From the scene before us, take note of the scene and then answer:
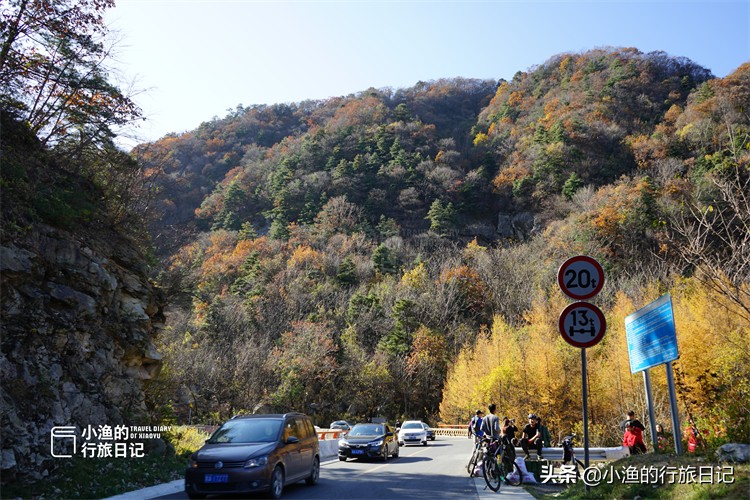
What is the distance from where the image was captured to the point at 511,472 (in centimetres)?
1317

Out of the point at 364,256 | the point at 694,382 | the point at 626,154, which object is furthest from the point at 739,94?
the point at 694,382

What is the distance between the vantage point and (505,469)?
13195 mm

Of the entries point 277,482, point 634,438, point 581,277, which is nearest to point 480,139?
point 634,438

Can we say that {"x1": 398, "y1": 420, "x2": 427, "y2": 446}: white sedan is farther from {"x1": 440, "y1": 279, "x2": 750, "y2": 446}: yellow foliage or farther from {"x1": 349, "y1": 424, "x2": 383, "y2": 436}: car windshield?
{"x1": 349, "y1": 424, "x2": 383, "y2": 436}: car windshield

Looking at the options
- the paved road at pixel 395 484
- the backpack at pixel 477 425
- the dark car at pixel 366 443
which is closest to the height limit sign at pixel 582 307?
the paved road at pixel 395 484

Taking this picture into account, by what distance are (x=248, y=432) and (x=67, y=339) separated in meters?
4.73

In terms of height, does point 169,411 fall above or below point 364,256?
below

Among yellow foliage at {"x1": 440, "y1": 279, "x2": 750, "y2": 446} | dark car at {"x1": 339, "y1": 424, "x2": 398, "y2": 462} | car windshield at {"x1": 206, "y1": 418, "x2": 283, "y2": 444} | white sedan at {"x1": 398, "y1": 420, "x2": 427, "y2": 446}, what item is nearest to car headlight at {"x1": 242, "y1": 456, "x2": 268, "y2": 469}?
car windshield at {"x1": 206, "y1": 418, "x2": 283, "y2": 444}

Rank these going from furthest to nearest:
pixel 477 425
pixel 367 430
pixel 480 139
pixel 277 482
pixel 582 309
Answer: pixel 480 139 → pixel 367 430 → pixel 477 425 → pixel 277 482 → pixel 582 309

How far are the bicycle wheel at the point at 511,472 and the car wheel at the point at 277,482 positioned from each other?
5167mm

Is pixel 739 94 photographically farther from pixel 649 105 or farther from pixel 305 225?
pixel 305 225

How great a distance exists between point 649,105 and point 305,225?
173ft

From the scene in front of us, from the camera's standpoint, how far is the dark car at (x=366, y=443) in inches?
733

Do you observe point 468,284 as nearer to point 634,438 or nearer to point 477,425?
point 477,425
